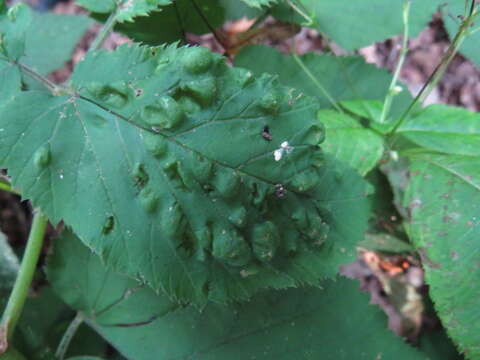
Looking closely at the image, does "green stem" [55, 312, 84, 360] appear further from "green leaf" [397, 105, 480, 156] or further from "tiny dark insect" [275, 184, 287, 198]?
"green leaf" [397, 105, 480, 156]

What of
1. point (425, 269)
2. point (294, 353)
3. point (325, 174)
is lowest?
point (294, 353)

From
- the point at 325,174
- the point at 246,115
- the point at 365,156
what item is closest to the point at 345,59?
the point at 365,156

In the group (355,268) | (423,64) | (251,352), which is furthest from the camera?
(423,64)

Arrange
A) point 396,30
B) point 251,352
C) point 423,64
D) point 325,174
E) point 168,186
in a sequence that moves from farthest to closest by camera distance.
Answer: point 423,64, point 396,30, point 251,352, point 325,174, point 168,186

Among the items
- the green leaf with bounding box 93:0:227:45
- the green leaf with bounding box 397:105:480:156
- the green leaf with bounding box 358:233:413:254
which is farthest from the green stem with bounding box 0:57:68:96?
the green leaf with bounding box 358:233:413:254

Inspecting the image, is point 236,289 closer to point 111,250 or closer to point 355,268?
point 111,250

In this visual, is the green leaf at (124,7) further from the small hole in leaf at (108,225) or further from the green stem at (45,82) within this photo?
the small hole in leaf at (108,225)
